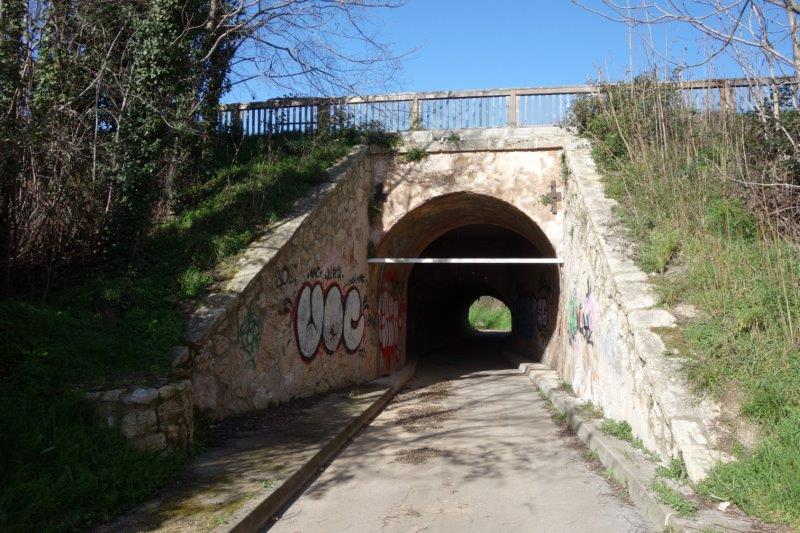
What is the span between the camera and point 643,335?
19.7 feet

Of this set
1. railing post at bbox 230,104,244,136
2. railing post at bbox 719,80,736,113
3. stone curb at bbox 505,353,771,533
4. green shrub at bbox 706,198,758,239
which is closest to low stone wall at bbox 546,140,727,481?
stone curb at bbox 505,353,771,533

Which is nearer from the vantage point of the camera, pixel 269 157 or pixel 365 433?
pixel 365 433

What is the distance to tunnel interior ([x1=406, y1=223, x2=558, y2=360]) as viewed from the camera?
1744 cm

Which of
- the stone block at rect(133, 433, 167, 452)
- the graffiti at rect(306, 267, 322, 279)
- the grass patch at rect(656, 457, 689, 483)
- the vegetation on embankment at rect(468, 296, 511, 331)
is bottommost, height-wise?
the vegetation on embankment at rect(468, 296, 511, 331)

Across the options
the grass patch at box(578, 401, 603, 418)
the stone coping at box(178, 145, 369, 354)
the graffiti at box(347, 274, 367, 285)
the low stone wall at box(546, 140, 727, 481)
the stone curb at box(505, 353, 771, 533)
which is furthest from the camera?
the graffiti at box(347, 274, 367, 285)

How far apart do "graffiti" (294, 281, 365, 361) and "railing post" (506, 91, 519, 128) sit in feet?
15.1

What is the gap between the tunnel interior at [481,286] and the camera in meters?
17.4

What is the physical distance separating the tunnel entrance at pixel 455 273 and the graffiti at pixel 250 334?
196 inches

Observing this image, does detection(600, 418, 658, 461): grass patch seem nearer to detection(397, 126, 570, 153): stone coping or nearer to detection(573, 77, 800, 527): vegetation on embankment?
detection(573, 77, 800, 527): vegetation on embankment

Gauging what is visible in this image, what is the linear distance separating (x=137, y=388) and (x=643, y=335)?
188 inches

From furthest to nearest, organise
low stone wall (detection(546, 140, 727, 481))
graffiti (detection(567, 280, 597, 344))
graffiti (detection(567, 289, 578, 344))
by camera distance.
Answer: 1. graffiti (detection(567, 289, 578, 344))
2. graffiti (detection(567, 280, 597, 344))
3. low stone wall (detection(546, 140, 727, 481))

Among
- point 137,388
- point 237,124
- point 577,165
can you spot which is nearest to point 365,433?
point 137,388

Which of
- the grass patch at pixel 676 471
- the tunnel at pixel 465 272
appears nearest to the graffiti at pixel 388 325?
the tunnel at pixel 465 272

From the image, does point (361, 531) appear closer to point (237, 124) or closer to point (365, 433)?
point (365, 433)
